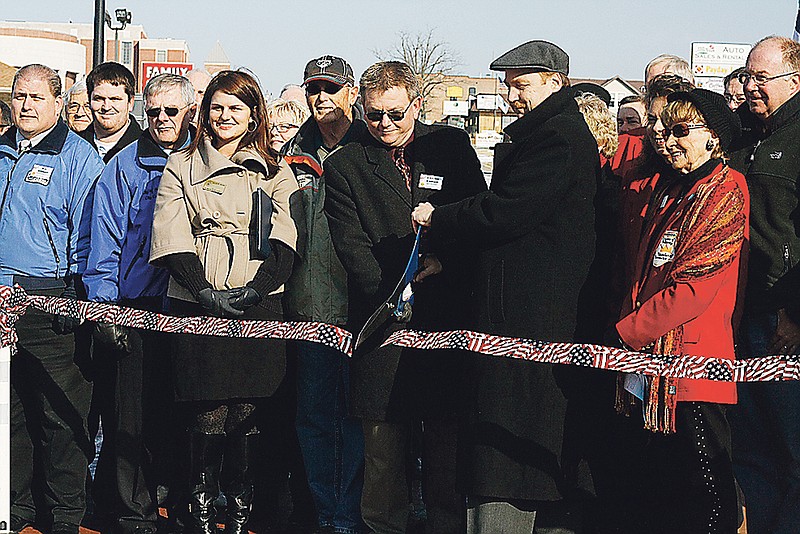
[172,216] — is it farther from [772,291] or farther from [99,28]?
[99,28]

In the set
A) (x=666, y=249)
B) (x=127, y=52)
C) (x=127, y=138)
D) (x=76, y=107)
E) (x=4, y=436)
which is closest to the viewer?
(x=666, y=249)

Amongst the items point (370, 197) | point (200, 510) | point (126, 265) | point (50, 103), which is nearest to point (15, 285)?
point (126, 265)

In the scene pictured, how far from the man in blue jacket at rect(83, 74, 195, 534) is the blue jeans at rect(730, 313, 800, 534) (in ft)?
8.92

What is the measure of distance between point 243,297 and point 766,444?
236 cm

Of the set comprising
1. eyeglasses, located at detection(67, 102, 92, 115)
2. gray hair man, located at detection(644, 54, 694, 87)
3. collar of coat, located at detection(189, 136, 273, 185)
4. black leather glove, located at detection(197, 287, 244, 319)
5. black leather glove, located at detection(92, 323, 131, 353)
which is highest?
gray hair man, located at detection(644, 54, 694, 87)

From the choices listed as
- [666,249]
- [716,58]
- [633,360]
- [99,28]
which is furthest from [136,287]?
[716,58]

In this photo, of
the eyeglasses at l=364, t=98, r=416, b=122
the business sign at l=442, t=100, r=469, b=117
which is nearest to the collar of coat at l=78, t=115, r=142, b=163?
the eyeglasses at l=364, t=98, r=416, b=122

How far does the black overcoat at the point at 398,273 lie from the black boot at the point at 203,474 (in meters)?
0.68

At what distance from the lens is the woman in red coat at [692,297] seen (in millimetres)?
3881

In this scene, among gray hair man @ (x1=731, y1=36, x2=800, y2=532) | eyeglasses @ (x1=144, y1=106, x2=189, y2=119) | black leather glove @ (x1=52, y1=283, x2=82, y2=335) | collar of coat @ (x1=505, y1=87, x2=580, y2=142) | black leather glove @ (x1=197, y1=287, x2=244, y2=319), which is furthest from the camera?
eyeglasses @ (x1=144, y1=106, x2=189, y2=119)

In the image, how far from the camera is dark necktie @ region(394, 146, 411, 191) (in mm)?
4848

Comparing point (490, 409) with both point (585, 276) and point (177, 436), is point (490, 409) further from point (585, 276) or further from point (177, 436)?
point (177, 436)

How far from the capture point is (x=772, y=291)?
447 centimetres

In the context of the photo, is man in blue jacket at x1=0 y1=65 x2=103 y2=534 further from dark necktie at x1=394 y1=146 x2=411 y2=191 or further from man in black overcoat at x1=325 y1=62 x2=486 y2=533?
dark necktie at x1=394 y1=146 x2=411 y2=191
